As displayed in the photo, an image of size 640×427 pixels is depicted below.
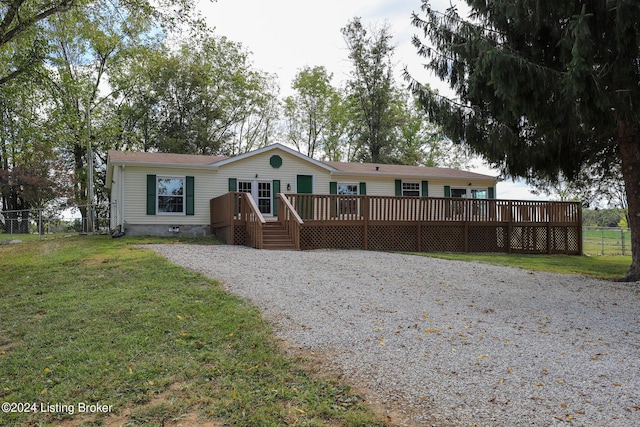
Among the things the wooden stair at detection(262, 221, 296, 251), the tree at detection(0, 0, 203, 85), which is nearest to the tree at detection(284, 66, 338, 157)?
the wooden stair at detection(262, 221, 296, 251)

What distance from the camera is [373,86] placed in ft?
90.1

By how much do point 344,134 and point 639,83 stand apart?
86.0ft

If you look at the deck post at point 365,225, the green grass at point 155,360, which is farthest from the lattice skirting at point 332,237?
the green grass at point 155,360

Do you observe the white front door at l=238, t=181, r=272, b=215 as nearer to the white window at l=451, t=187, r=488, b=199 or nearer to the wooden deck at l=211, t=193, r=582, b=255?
the wooden deck at l=211, t=193, r=582, b=255

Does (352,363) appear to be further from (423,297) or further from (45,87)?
(45,87)

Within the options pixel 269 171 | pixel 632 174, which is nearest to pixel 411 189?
pixel 269 171

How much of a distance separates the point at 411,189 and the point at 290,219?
24.6ft

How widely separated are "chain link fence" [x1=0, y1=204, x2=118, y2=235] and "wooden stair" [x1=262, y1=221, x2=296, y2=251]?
21.5 feet

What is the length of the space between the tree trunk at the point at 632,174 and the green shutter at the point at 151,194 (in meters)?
13.1

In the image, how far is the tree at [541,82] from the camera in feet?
23.1

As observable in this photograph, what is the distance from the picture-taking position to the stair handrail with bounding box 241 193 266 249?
1191 centimetres

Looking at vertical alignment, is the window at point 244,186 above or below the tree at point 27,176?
below

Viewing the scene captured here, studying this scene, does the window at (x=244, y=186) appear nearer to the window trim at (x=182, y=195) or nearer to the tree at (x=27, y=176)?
the window trim at (x=182, y=195)

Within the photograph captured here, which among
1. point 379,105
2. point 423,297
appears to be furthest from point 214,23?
point 379,105
